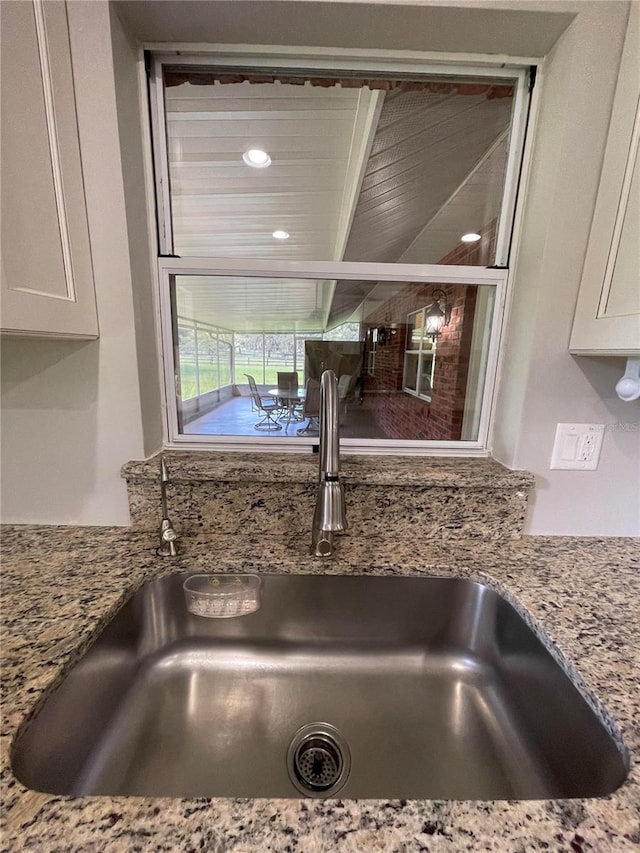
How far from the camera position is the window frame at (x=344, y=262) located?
2.89ft

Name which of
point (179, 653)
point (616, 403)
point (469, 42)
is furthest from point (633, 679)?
point (469, 42)

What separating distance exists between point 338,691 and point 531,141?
1.45 m

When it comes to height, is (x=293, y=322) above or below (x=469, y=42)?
below

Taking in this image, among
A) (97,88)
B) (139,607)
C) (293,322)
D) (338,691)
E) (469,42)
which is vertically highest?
(469,42)

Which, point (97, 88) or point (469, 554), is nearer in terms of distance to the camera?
point (97, 88)

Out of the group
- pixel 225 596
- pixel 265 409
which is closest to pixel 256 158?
pixel 265 409

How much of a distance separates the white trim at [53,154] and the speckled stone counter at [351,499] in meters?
0.44

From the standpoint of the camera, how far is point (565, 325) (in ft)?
2.90

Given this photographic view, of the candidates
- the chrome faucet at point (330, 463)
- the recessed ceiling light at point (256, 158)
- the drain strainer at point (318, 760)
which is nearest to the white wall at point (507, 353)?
the recessed ceiling light at point (256, 158)

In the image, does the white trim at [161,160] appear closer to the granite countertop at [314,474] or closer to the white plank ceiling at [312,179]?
the white plank ceiling at [312,179]

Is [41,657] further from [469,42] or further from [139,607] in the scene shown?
[469,42]

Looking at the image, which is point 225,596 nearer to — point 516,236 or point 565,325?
point 565,325

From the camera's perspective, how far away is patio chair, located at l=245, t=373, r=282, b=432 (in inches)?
44.0

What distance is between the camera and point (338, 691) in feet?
2.59
